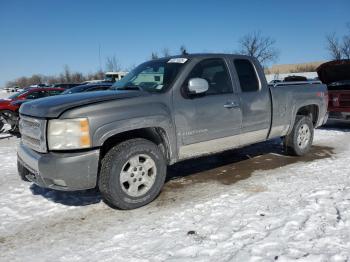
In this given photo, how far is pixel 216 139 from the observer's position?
5.06 metres

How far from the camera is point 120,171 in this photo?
161 inches

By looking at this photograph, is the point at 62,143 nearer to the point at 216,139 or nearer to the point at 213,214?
the point at 213,214

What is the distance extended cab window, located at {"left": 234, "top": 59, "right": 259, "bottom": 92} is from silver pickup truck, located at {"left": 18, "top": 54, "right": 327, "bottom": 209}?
2 cm

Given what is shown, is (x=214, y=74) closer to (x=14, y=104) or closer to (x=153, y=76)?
(x=153, y=76)

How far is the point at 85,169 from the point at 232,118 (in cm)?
234

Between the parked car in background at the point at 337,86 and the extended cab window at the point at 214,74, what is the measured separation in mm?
5625

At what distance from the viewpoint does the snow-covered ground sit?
3201 millimetres

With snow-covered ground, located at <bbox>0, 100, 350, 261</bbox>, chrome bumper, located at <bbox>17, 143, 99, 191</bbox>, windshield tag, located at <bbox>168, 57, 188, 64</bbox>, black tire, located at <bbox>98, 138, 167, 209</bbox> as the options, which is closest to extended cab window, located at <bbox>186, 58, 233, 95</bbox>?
windshield tag, located at <bbox>168, 57, 188, 64</bbox>

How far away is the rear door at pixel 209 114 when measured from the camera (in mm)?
4660

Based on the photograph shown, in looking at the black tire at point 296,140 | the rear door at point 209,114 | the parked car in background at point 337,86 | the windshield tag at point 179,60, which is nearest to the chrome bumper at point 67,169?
the rear door at point 209,114

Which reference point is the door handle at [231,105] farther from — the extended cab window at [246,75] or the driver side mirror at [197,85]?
the driver side mirror at [197,85]

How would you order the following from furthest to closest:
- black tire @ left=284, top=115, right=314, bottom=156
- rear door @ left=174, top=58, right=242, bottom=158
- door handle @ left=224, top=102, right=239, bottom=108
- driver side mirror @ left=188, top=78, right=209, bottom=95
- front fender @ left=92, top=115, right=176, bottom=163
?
black tire @ left=284, top=115, right=314, bottom=156 < door handle @ left=224, top=102, right=239, bottom=108 < rear door @ left=174, top=58, right=242, bottom=158 < driver side mirror @ left=188, top=78, right=209, bottom=95 < front fender @ left=92, top=115, right=176, bottom=163

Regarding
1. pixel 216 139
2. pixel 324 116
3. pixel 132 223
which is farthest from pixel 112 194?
pixel 324 116

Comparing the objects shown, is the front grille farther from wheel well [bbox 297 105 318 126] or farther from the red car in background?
the red car in background
